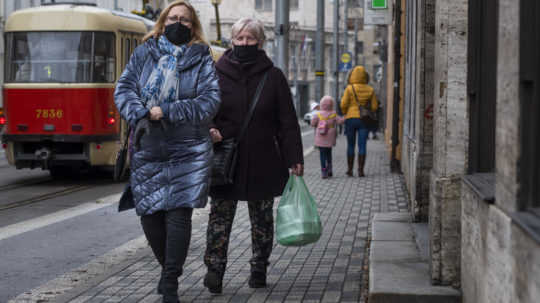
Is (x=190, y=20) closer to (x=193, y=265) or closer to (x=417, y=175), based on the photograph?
(x=193, y=265)

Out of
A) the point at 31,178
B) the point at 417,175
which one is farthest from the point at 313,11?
the point at 417,175

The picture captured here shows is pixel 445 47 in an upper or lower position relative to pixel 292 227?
upper

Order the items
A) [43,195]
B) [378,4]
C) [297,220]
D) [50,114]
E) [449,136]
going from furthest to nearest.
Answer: [378,4] → [50,114] → [43,195] → [297,220] → [449,136]

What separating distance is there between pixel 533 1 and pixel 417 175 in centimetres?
506

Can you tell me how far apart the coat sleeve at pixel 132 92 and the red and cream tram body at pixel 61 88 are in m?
9.54

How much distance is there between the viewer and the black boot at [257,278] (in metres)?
6.00

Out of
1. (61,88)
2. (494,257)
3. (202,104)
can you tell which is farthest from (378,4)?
(494,257)

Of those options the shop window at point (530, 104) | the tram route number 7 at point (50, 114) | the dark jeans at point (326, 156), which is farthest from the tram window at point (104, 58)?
the shop window at point (530, 104)

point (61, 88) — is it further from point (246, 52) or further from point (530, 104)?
point (530, 104)

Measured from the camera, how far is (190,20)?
5504 millimetres

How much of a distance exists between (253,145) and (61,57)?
9.92 m

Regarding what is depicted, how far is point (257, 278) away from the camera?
19.7ft

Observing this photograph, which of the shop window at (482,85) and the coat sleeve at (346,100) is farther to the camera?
the coat sleeve at (346,100)

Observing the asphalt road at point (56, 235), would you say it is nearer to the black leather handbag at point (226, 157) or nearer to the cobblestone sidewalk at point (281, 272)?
the cobblestone sidewalk at point (281, 272)
